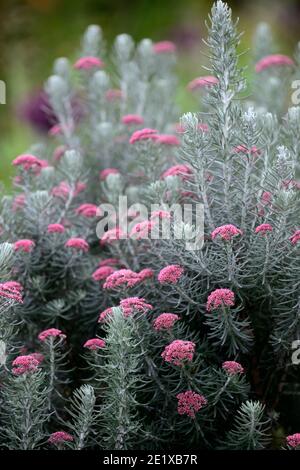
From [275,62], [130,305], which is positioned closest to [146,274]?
[130,305]

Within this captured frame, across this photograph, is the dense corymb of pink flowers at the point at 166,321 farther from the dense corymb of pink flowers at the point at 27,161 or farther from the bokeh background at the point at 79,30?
the bokeh background at the point at 79,30

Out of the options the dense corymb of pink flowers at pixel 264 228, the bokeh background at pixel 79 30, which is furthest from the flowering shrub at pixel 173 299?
the bokeh background at pixel 79 30

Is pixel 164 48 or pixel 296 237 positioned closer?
pixel 296 237

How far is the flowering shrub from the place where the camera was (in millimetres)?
2232

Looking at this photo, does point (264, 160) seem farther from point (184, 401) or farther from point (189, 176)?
point (184, 401)

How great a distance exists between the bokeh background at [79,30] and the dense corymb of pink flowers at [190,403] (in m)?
4.35

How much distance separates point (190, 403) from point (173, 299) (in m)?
0.40

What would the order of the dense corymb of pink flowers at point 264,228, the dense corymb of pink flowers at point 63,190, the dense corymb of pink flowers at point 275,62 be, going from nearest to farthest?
1. the dense corymb of pink flowers at point 264,228
2. the dense corymb of pink flowers at point 63,190
3. the dense corymb of pink flowers at point 275,62

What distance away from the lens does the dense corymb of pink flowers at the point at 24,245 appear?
2.61m

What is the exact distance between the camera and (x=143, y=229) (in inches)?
96.2

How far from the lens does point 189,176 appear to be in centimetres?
254

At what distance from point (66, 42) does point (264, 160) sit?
22.7 ft

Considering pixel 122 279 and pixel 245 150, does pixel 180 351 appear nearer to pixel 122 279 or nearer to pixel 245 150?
pixel 122 279

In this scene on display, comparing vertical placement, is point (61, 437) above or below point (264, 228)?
below
